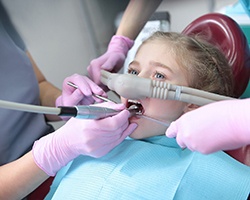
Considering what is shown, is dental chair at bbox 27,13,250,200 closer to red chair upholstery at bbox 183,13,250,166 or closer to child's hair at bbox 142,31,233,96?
red chair upholstery at bbox 183,13,250,166

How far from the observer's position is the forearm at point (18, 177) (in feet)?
2.92

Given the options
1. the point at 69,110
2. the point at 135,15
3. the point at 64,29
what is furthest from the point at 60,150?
the point at 135,15

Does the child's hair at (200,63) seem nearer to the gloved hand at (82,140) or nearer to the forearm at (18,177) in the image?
the gloved hand at (82,140)

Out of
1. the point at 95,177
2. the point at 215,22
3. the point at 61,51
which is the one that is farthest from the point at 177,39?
the point at 61,51

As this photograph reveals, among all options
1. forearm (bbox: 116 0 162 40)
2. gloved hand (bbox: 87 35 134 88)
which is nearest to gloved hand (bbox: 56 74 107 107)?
gloved hand (bbox: 87 35 134 88)

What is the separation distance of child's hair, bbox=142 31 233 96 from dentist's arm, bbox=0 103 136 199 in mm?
250

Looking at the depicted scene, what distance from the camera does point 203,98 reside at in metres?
0.74

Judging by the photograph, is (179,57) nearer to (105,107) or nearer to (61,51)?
(105,107)

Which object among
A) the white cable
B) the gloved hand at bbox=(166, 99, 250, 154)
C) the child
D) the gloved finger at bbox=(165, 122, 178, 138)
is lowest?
the child

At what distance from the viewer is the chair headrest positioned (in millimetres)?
1191

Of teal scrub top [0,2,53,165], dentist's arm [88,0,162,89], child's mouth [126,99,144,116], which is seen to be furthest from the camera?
dentist's arm [88,0,162,89]

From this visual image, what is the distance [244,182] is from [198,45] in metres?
0.46

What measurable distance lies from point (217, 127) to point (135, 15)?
0.85 metres

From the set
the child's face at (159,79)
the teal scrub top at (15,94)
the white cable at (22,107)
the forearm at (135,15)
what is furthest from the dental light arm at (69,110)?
the forearm at (135,15)
